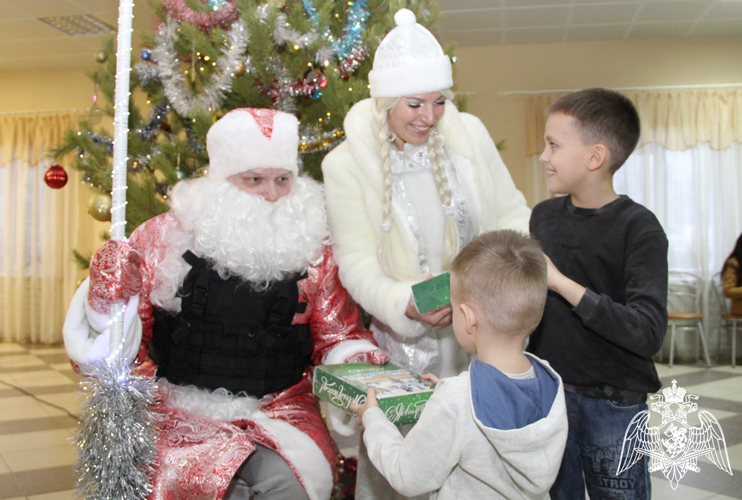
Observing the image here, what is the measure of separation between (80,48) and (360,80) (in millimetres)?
6136

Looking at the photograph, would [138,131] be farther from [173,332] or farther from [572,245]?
[572,245]

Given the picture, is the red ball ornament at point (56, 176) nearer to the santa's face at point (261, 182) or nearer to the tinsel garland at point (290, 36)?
the tinsel garland at point (290, 36)

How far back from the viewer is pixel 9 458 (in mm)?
4020

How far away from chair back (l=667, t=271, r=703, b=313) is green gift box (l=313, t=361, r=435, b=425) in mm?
6945

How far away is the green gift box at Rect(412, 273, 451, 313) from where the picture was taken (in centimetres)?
183

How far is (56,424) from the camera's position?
4.92 meters

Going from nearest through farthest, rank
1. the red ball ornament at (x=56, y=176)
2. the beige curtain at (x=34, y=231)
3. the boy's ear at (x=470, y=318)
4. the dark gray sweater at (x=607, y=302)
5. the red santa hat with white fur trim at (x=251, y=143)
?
the boy's ear at (x=470, y=318)
the dark gray sweater at (x=607, y=302)
the red santa hat with white fur trim at (x=251, y=143)
the red ball ornament at (x=56, y=176)
the beige curtain at (x=34, y=231)

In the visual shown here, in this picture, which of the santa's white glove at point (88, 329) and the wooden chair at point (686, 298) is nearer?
the santa's white glove at point (88, 329)

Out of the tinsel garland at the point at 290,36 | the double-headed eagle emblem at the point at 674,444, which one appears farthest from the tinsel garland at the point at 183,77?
the double-headed eagle emblem at the point at 674,444

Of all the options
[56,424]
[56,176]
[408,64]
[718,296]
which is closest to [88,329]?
[408,64]

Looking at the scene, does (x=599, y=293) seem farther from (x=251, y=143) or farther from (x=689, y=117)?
(x=689, y=117)

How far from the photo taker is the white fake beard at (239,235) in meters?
2.25

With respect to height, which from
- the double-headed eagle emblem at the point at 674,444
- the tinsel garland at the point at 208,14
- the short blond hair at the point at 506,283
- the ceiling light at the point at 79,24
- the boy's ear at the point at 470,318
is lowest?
the double-headed eagle emblem at the point at 674,444

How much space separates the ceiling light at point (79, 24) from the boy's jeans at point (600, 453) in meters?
6.81
